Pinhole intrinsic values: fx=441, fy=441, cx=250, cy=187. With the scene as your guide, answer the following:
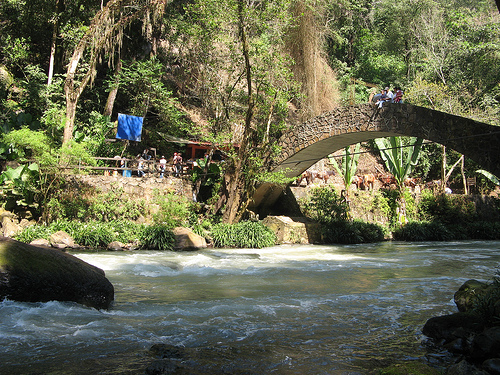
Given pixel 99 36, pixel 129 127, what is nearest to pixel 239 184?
pixel 129 127

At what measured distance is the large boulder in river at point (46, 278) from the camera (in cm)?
628

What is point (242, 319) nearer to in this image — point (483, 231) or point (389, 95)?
point (389, 95)

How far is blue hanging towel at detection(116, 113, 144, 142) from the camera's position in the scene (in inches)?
814

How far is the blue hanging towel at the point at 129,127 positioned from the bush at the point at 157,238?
7.09 meters

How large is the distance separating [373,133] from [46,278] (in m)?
12.2

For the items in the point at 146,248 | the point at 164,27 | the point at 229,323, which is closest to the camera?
the point at 229,323

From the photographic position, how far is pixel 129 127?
820 inches

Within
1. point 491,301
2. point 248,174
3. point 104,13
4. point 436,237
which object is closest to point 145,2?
point 104,13

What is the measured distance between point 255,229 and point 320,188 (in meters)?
5.06

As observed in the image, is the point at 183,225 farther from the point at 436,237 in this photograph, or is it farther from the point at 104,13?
the point at 436,237

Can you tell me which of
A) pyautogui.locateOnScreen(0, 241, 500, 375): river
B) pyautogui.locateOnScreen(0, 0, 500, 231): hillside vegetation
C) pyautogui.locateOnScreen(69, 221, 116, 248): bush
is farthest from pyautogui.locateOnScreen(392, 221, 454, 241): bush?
pyautogui.locateOnScreen(69, 221, 116, 248): bush

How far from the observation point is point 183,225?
16.6m

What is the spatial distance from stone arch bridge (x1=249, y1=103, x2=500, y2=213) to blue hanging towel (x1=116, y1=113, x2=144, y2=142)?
6.70m

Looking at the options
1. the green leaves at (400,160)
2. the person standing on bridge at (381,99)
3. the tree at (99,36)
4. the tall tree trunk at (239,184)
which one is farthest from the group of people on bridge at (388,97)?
the tree at (99,36)
